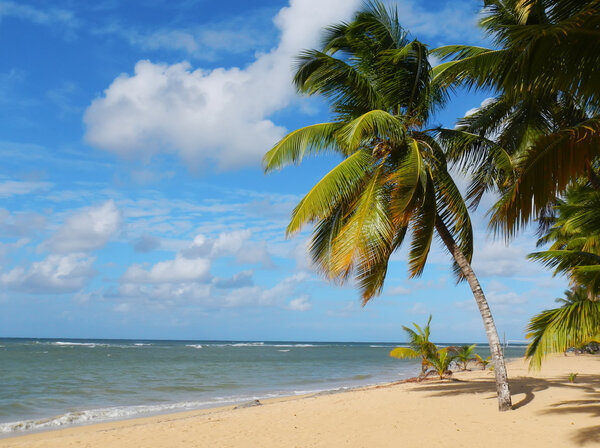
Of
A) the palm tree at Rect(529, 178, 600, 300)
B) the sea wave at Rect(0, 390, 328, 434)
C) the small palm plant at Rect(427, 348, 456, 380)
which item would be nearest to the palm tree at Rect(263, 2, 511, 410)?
the palm tree at Rect(529, 178, 600, 300)

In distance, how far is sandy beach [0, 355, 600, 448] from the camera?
23.9 feet

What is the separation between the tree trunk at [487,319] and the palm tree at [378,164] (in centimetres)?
2

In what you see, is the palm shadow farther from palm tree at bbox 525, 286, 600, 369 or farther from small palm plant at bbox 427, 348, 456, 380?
palm tree at bbox 525, 286, 600, 369

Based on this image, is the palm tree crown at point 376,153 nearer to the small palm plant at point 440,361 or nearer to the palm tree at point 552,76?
the palm tree at point 552,76

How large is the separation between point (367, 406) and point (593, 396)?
4.71 m

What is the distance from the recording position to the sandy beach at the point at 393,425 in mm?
7273

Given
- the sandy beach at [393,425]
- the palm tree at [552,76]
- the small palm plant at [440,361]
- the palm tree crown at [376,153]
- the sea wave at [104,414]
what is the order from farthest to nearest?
1. the small palm plant at [440,361]
2. the sea wave at [104,414]
3. the palm tree crown at [376,153]
4. the sandy beach at [393,425]
5. the palm tree at [552,76]

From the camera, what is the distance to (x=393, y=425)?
8.40 metres

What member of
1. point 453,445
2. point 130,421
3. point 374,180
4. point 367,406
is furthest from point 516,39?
point 130,421

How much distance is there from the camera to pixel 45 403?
1585cm

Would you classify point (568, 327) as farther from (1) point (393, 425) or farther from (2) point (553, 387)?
(2) point (553, 387)

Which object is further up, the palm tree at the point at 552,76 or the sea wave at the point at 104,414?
the palm tree at the point at 552,76

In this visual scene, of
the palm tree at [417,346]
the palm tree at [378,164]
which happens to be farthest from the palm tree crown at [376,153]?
the palm tree at [417,346]

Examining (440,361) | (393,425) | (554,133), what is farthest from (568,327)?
(440,361)
